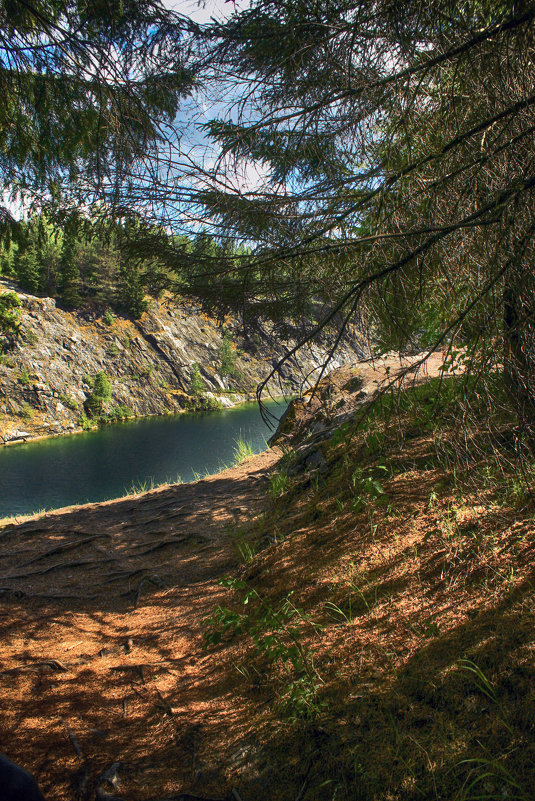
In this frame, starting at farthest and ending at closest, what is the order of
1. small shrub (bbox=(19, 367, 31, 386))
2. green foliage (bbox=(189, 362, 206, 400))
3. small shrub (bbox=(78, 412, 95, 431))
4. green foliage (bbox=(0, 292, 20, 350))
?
green foliage (bbox=(189, 362, 206, 400)) → small shrub (bbox=(78, 412, 95, 431)) → small shrub (bbox=(19, 367, 31, 386)) → green foliage (bbox=(0, 292, 20, 350))

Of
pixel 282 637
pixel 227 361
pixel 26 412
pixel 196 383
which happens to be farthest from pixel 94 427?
pixel 282 637

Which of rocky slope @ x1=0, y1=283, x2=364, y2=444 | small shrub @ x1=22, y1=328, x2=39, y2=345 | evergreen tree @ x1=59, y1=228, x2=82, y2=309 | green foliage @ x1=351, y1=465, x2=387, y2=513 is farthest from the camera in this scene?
evergreen tree @ x1=59, y1=228, x2=82, y2=309

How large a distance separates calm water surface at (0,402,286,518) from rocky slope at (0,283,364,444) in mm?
4105

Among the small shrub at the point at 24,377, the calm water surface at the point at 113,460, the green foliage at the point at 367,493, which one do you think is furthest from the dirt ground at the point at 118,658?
the small shrub at the point at 24,377

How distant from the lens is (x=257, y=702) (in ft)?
7.09

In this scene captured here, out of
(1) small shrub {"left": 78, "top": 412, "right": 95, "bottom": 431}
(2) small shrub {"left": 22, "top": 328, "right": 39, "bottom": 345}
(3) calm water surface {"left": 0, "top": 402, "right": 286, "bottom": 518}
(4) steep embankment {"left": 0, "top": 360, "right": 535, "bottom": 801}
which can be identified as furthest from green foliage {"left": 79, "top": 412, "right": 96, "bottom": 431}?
(4) steep embankment {"left": 0, "top": 360, "right": 535, "bottom": 801}

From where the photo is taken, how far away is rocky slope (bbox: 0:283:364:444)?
3225 centimetres

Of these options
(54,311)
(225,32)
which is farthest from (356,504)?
(54,311)

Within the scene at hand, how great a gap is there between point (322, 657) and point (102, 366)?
40.0 m

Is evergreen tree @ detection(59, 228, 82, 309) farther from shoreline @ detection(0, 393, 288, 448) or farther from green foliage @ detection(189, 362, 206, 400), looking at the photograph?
shoreline @ detection(0, 393, 288, 448)

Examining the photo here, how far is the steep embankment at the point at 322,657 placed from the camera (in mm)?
1628

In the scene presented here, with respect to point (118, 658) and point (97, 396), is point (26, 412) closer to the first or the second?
point (97, 396)

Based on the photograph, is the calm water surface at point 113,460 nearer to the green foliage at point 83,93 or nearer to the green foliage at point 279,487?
the green foliage at point 279,487

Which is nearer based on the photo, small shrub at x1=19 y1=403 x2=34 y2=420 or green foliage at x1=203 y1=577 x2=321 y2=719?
green foliage at x1=203 y1=577 x2=321 y2=719
